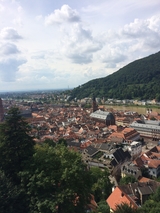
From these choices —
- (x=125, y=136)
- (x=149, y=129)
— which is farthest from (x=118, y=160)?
(x=149, y=129)

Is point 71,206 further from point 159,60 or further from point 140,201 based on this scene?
point 159,60

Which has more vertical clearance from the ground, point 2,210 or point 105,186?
point 2,210

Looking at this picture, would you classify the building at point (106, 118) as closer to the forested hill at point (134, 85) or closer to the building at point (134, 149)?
the building at point (134, 149)

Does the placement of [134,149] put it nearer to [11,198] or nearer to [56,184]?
[56,184]

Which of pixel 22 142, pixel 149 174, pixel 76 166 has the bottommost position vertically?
pixel 149 174

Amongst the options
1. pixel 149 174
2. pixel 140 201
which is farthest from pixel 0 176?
pixel 149 174

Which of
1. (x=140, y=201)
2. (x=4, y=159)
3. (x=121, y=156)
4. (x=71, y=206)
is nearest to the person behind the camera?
(x=71, y=206)
